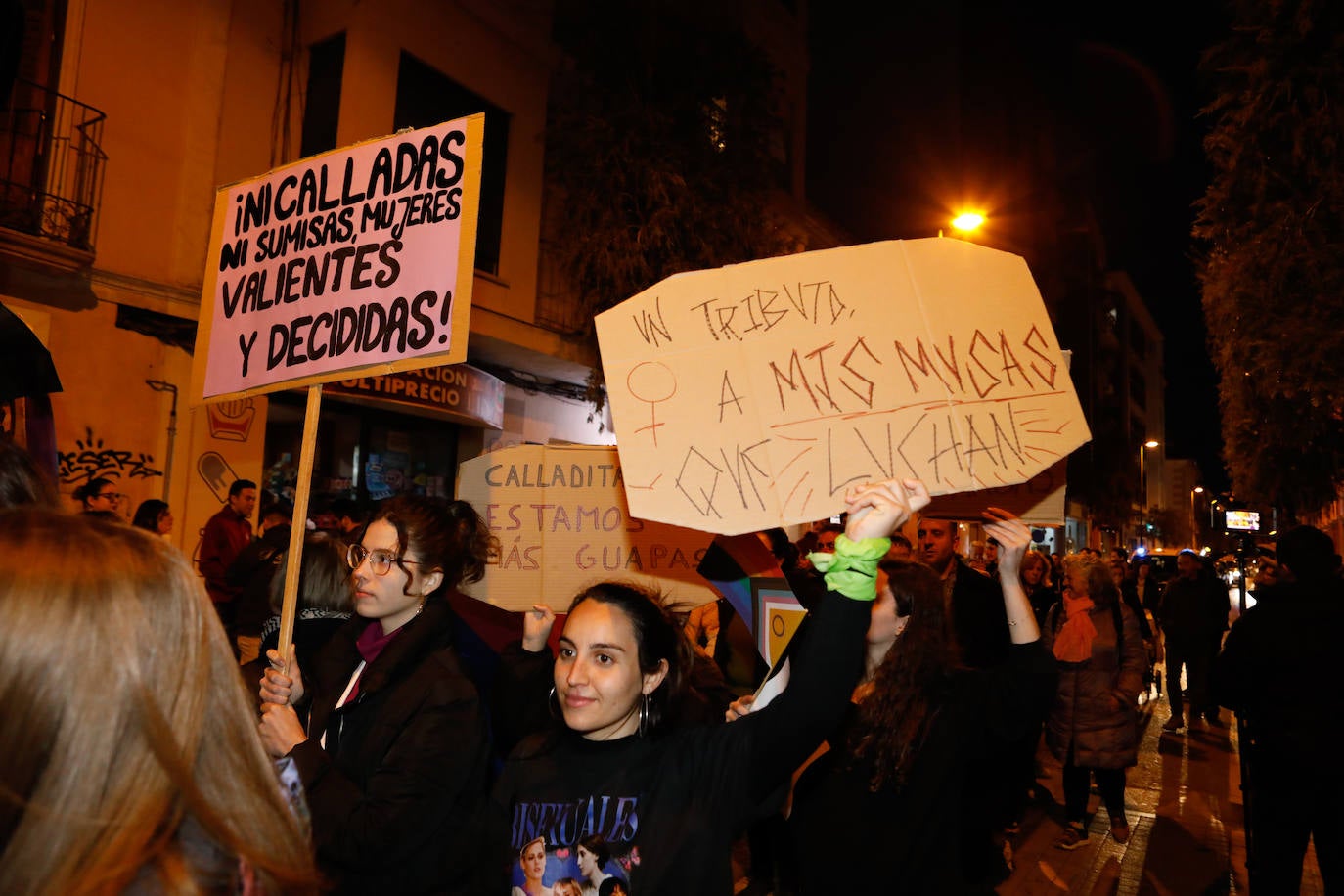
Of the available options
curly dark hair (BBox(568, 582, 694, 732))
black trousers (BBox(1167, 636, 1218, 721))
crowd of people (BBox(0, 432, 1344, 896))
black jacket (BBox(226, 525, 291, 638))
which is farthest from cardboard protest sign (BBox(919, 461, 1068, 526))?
black trousers (BBox(1167, 636, 1218, 721))

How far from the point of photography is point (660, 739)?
7.30ft

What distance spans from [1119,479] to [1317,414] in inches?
1490

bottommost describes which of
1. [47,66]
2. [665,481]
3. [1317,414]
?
[665,481]

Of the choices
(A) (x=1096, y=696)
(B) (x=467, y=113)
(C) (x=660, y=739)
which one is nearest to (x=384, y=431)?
(B) (x=467, y=113)

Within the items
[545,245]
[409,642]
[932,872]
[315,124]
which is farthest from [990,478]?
[545,245]

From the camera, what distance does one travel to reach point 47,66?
29.0 ft

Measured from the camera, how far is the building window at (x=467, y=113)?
38.6 feet

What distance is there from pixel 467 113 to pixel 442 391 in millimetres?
3871

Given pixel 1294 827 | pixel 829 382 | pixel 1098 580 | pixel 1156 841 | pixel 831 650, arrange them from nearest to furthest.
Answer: pixel 831 650 < pixel 829 382 < pixel 1294 827 < pixel 1156 841 < pixel 1098 580

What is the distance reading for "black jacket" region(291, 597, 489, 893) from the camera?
88.8 inches

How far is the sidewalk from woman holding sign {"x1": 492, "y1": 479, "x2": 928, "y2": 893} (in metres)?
4.55

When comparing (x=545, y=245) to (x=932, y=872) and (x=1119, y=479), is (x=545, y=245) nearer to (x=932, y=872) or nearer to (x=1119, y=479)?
(x=932, y=872)

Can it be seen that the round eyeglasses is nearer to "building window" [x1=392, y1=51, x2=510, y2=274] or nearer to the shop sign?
the shop sign

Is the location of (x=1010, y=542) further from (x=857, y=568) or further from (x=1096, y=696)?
(x=1096, y=696)
